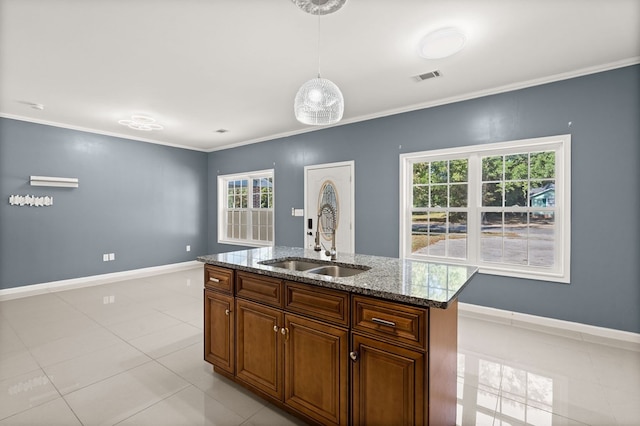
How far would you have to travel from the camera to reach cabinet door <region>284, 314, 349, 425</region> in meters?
1.67

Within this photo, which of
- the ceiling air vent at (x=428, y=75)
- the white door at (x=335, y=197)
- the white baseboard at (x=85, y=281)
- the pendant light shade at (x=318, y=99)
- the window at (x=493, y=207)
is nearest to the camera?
the pendant light shade at (x=318, y=99)

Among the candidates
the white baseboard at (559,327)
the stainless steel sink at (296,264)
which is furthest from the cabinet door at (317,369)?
the white baseboard at (559,327)

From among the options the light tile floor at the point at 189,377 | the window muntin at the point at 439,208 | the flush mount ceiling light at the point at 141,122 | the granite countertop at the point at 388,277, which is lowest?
the light tile floor at the point at 189,377

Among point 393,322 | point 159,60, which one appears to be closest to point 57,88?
point 159,60

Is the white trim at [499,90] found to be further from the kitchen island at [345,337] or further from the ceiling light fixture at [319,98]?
the kitchen island at [345,337]

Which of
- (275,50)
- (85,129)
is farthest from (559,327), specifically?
(85,129)

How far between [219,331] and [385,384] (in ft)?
4.60

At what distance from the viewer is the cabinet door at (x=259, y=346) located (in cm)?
198

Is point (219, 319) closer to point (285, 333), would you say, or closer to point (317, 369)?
point (285, 333)

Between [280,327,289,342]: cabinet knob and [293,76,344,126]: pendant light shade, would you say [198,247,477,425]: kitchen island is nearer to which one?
[280,327,289,342]: cabinet knob

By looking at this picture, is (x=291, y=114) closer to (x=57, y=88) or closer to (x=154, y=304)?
(x=57, y=88)

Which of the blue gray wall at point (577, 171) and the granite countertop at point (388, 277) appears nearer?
the granite countertop at point (388, 277)

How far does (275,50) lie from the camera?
285cm

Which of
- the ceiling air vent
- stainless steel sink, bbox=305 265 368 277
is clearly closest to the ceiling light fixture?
stainless steel sink, bbox=305 265 368 277
